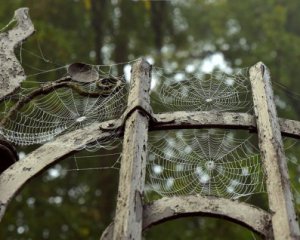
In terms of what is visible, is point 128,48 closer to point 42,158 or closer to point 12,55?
point 12,55

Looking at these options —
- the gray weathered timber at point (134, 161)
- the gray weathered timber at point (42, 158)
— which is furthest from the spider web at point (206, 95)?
the gray weathered timber at point (42, 158)

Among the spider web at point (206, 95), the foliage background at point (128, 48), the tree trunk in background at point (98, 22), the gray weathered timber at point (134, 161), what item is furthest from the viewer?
the tree trunk in background at point (98, 22)

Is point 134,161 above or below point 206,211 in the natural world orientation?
above

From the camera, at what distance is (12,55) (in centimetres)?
265

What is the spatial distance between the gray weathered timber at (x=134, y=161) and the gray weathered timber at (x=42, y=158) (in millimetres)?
181

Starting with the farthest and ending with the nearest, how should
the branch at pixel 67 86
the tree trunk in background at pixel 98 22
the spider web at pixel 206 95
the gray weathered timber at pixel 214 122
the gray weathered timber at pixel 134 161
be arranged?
the tree trunk in background at pixel 98 22 < the spider web at pixel 206 95 < the branch at pixel 67 86 < the gray weathered timber at pixel 214 122 < the gray weathered timber at pixel 134 161

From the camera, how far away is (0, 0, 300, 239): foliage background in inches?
248

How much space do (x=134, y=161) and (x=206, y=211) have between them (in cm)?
38

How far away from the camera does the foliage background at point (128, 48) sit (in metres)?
6.30

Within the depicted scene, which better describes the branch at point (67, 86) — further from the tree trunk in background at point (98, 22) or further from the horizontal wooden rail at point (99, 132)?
the tree trunk in background at point (98, 22)

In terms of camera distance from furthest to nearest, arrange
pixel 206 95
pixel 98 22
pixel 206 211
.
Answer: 1. pixel 98 22
2. pixel 206 95
3. pixel 206 211

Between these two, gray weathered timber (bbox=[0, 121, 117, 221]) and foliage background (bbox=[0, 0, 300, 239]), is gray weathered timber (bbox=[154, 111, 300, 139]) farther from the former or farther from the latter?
foliage background (bbox=[0, 0, 300, 239])

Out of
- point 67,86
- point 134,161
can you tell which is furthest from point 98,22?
point 134,161

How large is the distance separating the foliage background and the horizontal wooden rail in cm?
334
